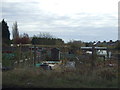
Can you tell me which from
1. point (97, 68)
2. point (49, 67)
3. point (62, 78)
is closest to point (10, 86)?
point (62, 78)

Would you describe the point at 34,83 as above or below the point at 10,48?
below

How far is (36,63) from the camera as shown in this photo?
1223 centimetres

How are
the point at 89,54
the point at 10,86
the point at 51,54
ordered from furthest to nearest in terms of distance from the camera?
the point at 51,54 → the point at 89,54 → the point at 10,86

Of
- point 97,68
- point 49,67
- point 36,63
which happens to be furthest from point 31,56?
point 97,68

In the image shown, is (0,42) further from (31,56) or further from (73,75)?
(73,75)

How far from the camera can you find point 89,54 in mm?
11508

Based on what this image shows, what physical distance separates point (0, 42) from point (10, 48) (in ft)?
2.16

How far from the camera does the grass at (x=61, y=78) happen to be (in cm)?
884

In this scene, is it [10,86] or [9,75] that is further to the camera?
[9,75]

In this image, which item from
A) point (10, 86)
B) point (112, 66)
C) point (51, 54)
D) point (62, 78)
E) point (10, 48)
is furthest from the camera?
point (51, 54)

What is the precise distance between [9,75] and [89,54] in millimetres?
3907

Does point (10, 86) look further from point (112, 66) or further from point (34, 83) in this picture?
point (112, 66)

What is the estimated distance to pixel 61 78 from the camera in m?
9.70

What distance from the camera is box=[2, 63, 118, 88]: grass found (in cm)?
884
